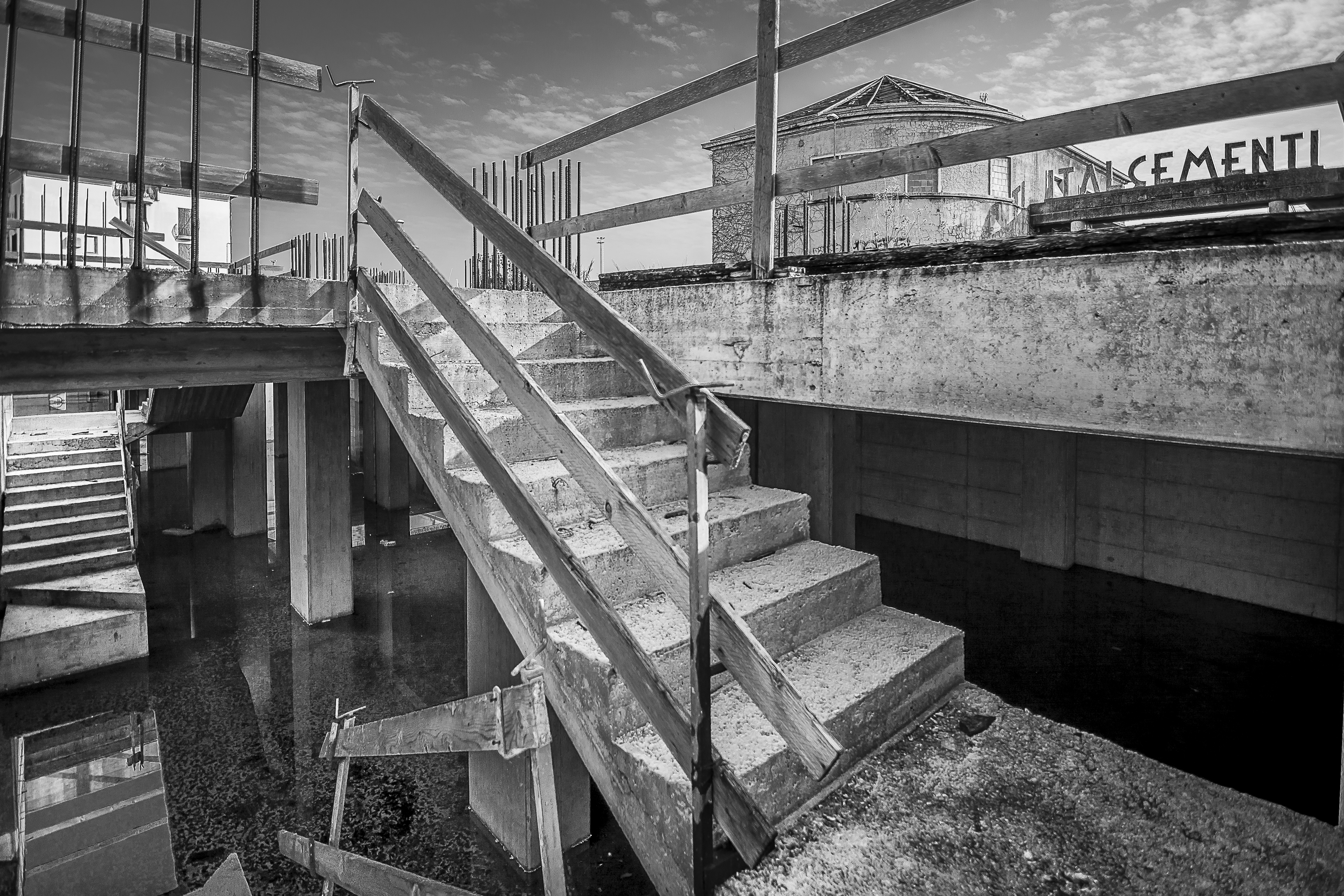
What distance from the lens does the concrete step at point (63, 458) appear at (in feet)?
27.3

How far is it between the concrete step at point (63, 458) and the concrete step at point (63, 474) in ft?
0.17

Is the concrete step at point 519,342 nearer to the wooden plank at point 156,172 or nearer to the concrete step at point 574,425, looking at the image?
the concrete step at point 574,425

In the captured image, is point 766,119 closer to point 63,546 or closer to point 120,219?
point 63,546

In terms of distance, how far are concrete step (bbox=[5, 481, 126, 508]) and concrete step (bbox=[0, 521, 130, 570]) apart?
517 mm

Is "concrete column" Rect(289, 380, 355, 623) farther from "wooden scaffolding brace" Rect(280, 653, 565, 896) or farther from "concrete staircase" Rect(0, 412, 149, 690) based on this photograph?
"wooden scaffolding brace" Rect(280, 653, 565, 896)

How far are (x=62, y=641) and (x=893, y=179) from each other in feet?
51.4

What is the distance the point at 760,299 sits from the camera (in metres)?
3.34

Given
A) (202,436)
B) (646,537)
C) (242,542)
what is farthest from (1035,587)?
(202,436)

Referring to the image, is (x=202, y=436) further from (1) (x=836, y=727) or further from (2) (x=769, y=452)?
(1) (x=836, y=727)

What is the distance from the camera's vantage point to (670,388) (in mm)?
1713

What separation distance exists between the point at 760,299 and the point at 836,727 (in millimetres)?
1899

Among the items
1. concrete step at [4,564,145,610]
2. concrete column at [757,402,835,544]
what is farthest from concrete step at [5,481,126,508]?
concrete column at [757,402,835,544]

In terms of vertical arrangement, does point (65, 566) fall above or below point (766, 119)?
below

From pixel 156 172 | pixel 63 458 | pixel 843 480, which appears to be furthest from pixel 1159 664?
pixel 63 458
